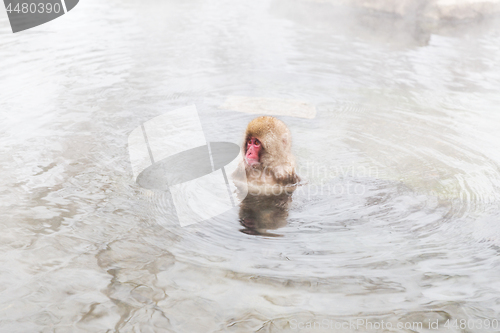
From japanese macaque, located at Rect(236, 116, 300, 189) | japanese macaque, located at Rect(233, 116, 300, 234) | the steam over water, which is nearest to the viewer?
the steam over water

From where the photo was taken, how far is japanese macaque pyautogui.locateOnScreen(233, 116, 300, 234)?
3.82 m

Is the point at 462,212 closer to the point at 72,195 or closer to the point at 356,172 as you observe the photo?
the point at 356,172

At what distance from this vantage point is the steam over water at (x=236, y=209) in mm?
2631

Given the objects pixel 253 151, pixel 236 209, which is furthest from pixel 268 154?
pixel 236 209

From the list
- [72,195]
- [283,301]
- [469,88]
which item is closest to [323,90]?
[469,88]

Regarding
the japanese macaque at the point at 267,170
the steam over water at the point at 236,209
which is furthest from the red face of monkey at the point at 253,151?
the steam over water at the point at 236,209

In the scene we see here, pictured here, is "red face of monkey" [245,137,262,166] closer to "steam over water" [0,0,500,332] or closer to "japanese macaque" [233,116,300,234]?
"japanese macaque" [233,116,300,234]

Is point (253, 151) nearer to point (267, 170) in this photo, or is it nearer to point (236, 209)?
point (267, 170)

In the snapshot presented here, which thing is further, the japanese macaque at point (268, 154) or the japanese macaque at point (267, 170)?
the japanese macaque at point (268, 154)

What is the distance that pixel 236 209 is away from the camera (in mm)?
Answer: 3770

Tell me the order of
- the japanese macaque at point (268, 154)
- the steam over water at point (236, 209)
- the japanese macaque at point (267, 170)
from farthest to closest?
the japanese macaque at point (268, 154) → the japanese macaque at point (267, 170) → the steam over water at point (236, 209)

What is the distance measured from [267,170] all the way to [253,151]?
27cm

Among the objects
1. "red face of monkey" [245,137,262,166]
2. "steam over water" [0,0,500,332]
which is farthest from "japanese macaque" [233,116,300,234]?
"steam over water" [0,0,500,332]

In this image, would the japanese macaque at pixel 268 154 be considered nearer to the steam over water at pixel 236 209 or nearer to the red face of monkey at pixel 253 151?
the red face of monkey at pixel 253 151
